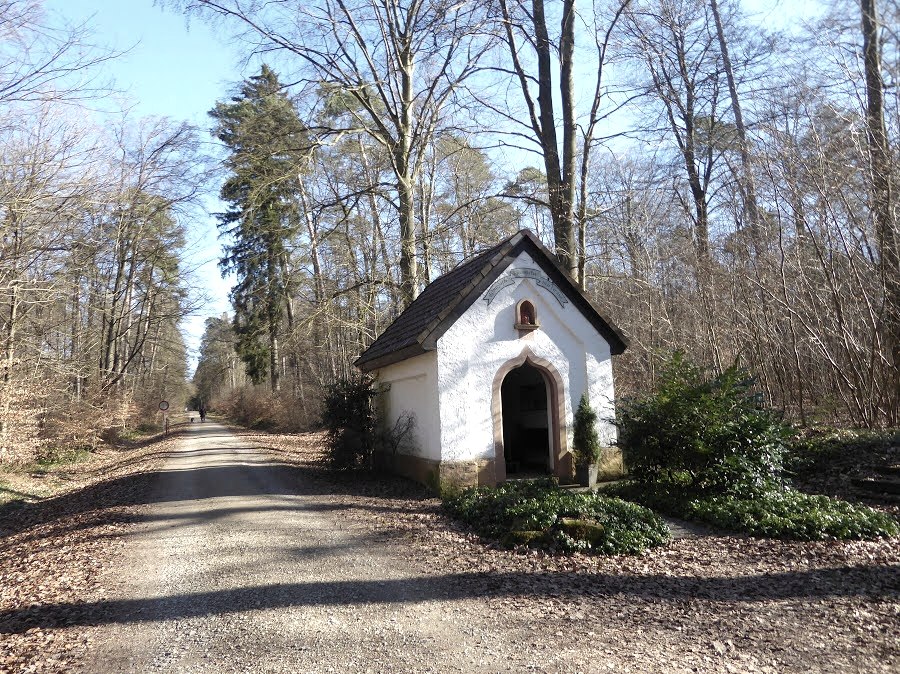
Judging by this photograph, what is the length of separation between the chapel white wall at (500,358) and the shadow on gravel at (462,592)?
4.52 metres

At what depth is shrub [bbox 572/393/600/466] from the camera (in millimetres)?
11023

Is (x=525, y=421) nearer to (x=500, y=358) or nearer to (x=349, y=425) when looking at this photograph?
(x=500, y=358)

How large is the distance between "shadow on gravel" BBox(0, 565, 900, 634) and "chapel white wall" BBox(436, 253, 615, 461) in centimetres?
452

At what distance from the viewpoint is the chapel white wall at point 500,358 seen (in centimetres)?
1080

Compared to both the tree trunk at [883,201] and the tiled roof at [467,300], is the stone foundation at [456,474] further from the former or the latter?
the tree trunk at [883,201]

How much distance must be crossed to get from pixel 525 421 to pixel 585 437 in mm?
3121

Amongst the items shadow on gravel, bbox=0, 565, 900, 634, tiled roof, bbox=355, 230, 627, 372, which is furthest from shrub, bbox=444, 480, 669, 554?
tiled roof, bbox=355, 230, 627, 372

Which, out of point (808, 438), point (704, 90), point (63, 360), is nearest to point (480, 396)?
point (808, 438)

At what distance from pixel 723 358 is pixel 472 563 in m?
11.8

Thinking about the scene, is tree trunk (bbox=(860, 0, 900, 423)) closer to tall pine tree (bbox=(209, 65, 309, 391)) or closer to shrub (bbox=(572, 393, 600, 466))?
shrub (bbox=(572, 393, 600, 466))

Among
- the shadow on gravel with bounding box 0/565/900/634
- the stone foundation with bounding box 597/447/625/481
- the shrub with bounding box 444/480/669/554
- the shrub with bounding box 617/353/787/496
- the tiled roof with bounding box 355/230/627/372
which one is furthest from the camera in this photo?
the stone foundation with bounding box 597/447/625/481

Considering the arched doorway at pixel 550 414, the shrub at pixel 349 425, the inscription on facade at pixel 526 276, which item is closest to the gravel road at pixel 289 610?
the arched doorway at pixel 550 414

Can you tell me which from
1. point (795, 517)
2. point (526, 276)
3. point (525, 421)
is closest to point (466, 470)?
point (525, 421)

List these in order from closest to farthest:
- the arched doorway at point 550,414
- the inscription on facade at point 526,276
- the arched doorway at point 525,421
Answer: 1. the arched doorway at point 550,414
2. the inscription on facade at point 526,276
3. the arched doorway at point 525,421
